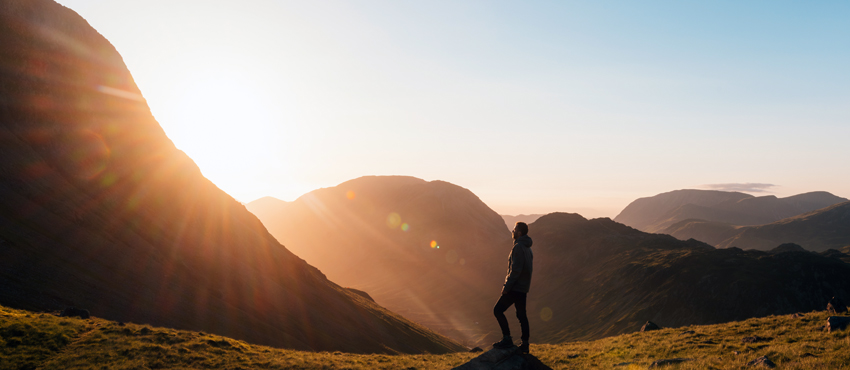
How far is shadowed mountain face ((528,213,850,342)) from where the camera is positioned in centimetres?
10225

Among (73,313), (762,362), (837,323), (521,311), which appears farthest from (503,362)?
(73,313)

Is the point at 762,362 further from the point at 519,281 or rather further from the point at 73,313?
the point at 73,313

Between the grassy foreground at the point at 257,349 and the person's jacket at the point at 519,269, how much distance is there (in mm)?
5091

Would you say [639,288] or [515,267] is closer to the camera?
[515,267]

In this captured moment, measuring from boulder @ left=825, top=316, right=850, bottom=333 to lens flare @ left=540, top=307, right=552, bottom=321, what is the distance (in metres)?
131

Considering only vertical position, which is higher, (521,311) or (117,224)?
(117,224)

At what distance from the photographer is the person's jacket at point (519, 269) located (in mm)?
14484

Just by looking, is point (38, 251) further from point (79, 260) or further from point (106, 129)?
point (106, 129)

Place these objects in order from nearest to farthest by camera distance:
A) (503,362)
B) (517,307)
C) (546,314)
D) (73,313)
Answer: (503,362) → (517,307) → (73,313) → (546,314)

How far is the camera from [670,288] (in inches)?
4577

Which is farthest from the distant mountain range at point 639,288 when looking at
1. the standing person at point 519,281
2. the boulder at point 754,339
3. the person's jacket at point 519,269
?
the person's jacket at point 519,269

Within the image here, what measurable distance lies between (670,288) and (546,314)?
43.0m

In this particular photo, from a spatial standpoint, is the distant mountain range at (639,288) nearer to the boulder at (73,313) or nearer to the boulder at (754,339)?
the boulder at (754,339)

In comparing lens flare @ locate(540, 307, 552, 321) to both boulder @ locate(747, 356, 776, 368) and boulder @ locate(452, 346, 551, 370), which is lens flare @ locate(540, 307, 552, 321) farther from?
boulder @ locate(452, 346, 551, 370)
